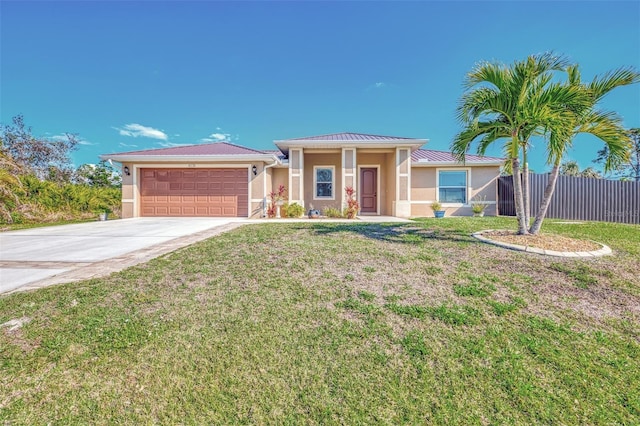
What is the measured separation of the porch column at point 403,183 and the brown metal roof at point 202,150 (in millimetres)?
6326

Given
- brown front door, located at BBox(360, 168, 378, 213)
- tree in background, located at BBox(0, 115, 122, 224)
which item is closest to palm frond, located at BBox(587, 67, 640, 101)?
brown front door, located at BBox(360, 168, 378, 213)

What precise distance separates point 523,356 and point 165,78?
804 inches

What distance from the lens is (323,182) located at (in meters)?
13.1

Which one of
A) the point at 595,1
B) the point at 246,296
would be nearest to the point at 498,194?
the point at 595,1

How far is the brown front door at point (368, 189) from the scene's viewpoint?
44.2ft

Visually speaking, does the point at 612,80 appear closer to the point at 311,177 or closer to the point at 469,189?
the point at 469,189

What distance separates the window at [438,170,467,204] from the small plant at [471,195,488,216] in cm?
46

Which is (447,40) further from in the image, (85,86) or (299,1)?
(85,86)

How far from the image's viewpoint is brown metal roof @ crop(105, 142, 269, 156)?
1227 cm

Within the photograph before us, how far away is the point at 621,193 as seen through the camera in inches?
409

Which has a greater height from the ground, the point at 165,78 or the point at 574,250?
the point at 165,78

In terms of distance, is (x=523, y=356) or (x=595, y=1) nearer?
(x=523, y=356)

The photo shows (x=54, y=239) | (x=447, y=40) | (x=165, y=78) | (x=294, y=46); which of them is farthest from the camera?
(x=165, y=78)

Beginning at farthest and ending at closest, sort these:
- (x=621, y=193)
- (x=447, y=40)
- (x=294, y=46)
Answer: (x=294, y=46), (x=447, y=40), (x=621, y=193)
